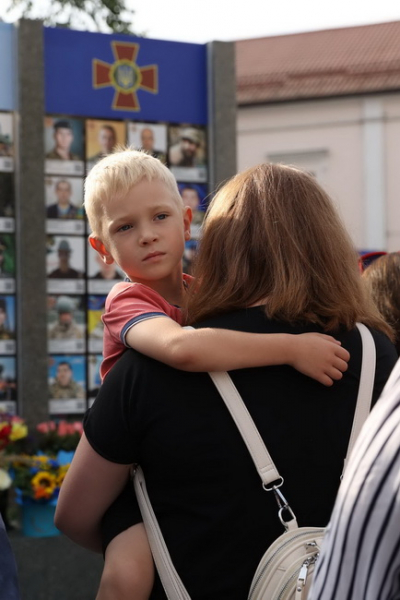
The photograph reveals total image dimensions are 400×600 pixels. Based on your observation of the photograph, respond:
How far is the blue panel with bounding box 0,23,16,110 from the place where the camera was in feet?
21.5

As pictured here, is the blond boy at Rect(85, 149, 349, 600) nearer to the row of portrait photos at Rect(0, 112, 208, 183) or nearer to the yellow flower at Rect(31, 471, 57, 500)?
the yellow flower at Rect(31, 471, 57, 500)

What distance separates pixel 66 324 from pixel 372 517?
18.4 feet

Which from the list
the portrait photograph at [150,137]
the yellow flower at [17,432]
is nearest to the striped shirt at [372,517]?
the yellow flower at [17,432]

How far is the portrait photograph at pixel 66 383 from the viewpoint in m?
6.60

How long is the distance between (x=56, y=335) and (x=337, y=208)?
181 inches

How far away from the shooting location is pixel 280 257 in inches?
80.2

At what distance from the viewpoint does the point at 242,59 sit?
99.6ft

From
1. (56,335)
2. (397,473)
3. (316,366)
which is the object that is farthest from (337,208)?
(56,335)

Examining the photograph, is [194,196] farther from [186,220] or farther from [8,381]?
[186,220]

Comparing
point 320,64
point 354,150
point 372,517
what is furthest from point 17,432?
point 320,64

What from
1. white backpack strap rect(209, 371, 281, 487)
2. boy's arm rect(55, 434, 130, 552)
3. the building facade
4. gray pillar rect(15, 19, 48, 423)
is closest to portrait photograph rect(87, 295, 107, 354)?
gray pillar rect(15, 19, 48, 423)

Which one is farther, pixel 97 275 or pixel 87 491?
pixel 97 275

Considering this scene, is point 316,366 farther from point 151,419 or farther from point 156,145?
point 156,145

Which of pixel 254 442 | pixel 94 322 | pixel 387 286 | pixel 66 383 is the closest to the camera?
pixel 254 442
